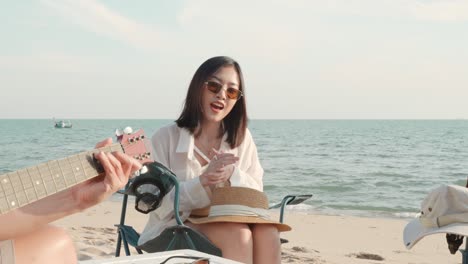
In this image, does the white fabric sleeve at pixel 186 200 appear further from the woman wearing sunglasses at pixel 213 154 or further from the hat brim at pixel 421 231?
the hat brim at pixel 421 231

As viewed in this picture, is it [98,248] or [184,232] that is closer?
[184,232]

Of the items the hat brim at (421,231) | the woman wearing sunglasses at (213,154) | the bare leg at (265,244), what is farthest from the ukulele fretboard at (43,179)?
the hat brim at (421,231)

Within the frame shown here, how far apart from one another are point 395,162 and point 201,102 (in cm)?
1949

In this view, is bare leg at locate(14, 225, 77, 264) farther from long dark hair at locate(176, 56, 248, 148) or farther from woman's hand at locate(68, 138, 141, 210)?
long dark hair at locate(176, 56, 248, 148)

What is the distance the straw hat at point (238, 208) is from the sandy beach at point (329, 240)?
2.74 meters

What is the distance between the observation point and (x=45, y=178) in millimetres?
1833

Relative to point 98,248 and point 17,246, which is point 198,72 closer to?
point 17,246

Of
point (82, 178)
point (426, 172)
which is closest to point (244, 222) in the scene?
point (82, 178)

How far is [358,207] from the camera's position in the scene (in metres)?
10.8

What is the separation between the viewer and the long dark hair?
332cm

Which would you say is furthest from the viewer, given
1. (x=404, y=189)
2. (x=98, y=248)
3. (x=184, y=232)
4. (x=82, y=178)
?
(x=404, y=189)

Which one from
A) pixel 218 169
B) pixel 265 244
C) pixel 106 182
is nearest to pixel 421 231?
pixel 265 244

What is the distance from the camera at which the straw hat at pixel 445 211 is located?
2504 millimetres

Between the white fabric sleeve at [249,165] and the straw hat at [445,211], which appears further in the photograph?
the white fabric sleeve at [249,165]
